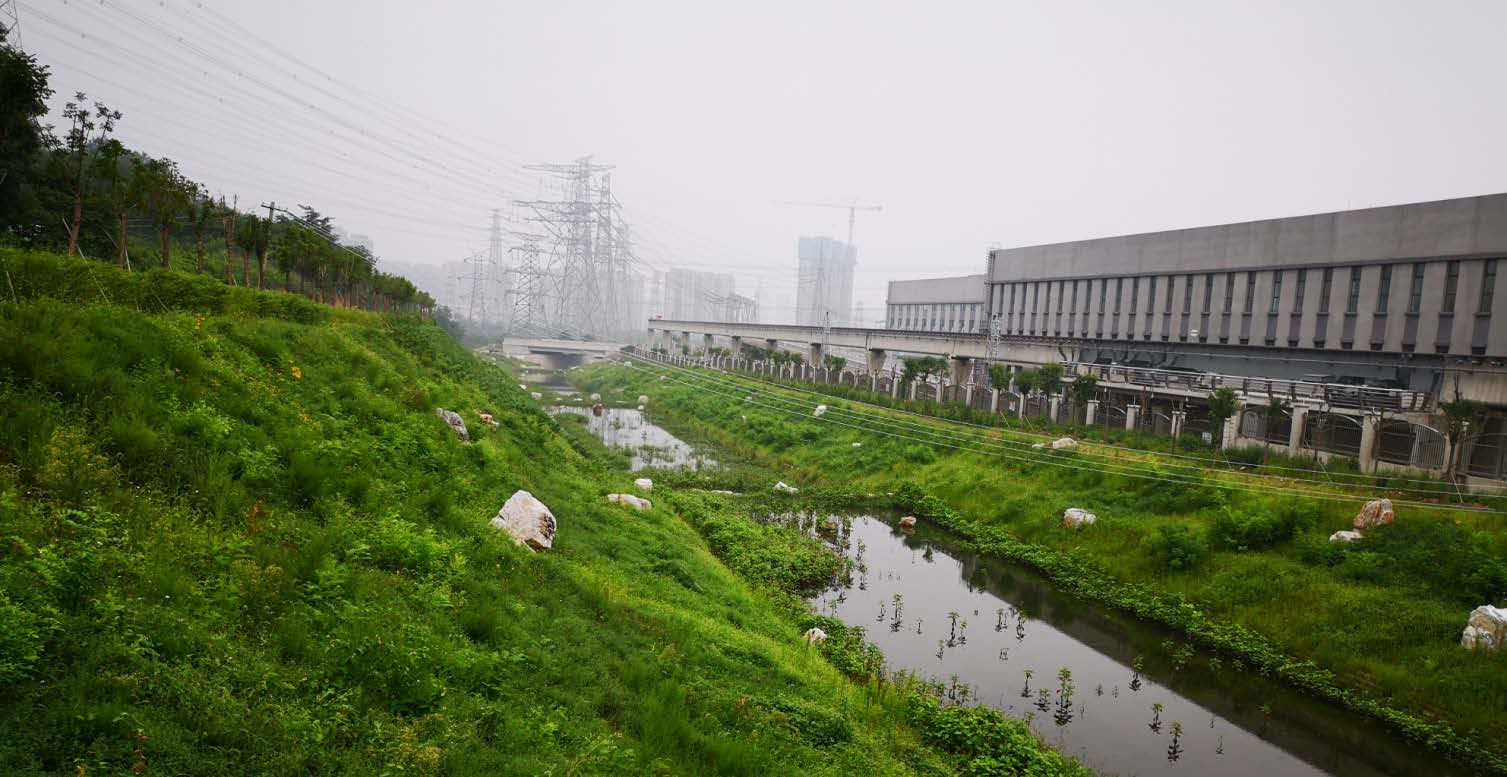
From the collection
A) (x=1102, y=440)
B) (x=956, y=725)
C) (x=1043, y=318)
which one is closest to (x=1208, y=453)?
(x=1102, y=440)

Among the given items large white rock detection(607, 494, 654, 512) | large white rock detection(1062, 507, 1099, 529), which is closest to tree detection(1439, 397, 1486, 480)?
large white rock detection(1062, 507, 1099, 529)

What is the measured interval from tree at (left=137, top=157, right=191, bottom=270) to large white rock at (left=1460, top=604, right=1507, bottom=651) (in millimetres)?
31995

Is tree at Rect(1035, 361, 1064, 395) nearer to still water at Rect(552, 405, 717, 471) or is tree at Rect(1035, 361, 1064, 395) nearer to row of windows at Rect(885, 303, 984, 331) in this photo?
still water at Rect(552, 405, 717, 471)

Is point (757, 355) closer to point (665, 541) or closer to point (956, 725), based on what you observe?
point (665, 541)

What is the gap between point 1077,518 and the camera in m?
23.9

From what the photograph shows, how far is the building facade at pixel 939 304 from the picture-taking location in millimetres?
70750

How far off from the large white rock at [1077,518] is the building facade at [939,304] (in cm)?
4138

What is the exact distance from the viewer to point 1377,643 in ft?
52.1

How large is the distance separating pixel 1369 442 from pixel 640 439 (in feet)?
110

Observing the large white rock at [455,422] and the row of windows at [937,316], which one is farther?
the row of windows at [937,316]

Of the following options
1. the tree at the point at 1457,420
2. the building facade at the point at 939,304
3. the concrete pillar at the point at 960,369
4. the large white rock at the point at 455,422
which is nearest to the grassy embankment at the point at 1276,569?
the tree at the point at 1457,420

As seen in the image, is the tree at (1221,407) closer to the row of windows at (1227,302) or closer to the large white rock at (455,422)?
the row of windows at (1227,302)

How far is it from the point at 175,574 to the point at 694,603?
895 centimetres

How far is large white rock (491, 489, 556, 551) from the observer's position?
12.7 m
